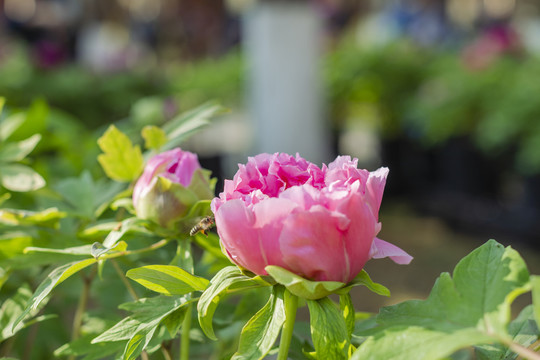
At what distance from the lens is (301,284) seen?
34cm

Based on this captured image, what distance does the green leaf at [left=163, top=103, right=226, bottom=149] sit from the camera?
55 cm

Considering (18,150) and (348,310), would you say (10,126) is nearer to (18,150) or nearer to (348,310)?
(18,150)

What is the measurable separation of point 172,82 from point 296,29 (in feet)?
4.83

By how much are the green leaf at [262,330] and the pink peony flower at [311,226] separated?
24 mm

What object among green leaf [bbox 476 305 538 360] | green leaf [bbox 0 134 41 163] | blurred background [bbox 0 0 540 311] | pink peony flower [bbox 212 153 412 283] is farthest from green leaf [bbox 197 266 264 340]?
blurred background [bbox 0 0 540 311]

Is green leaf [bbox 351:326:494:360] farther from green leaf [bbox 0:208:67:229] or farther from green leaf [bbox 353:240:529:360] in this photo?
green leaf [bbox 0:208:67:229]

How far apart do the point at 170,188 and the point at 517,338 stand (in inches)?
10.3

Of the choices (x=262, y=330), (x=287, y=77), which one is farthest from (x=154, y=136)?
(x=287, y=77)

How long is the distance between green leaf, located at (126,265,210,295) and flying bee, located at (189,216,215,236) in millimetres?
67

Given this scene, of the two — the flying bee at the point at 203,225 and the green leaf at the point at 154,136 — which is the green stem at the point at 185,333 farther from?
the green leaf at the point at 154,136

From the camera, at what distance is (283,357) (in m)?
Answer: 0.36

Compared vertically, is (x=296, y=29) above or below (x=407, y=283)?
above

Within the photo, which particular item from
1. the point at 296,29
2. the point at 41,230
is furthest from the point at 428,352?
the point at 296,29

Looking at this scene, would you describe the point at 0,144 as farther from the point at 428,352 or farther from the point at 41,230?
the point at 428,352
